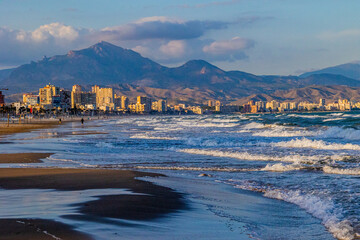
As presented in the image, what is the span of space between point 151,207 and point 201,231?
2.17m

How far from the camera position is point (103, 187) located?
12672 millimetres

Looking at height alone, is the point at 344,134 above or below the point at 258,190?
above

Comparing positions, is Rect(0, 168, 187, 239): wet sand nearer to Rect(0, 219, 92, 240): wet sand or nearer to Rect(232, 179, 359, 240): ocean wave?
Rect(0, 219, 92, 240): wet sand

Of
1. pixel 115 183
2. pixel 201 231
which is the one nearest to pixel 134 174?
pixel 115 183

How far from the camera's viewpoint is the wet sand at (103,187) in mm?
8727

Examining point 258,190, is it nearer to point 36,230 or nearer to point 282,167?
point 282,167

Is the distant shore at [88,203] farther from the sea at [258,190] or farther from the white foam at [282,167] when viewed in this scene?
the white foam at [282,167]

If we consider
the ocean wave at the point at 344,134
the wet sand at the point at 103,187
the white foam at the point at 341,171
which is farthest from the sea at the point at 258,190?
the ocean wave at the point at 344,134

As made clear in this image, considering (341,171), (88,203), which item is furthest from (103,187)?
(341,171)

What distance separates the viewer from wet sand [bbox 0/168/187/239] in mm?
8727

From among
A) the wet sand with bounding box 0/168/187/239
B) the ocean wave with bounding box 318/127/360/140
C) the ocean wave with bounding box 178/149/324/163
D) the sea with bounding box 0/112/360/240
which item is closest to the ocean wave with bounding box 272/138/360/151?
the sea with bounding box 0/112/360/240

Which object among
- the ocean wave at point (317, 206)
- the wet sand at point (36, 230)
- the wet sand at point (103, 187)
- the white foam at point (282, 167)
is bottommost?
the ocean wave at point (317, 206)

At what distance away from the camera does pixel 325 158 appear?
781 inches

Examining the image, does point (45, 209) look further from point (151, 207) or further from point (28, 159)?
point (28, 159)
